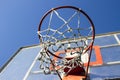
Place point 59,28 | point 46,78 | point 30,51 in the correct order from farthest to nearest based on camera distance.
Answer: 1. point 30,51
2. point 46,78
3. point 59,28

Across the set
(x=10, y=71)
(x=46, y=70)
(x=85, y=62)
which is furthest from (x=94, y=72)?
(x=10, y=71)

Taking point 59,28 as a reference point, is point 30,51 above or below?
below

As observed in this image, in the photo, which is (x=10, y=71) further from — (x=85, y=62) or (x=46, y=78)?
(x=85, y=62)

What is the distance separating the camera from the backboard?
3809 mm

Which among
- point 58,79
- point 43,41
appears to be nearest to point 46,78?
point 58,79

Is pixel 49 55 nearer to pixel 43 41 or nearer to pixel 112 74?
pixel 43 41

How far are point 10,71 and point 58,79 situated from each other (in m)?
1.13

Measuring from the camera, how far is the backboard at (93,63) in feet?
12.5

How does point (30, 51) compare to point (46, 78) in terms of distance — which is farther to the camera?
point (30, 51)

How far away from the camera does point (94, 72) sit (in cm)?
380

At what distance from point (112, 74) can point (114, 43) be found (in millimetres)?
956

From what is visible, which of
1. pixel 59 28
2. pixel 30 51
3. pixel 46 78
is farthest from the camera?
pixel 30 51

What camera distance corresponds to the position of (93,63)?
13.1ft

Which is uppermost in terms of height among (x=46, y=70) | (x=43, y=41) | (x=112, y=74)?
(x=43, y=41)
